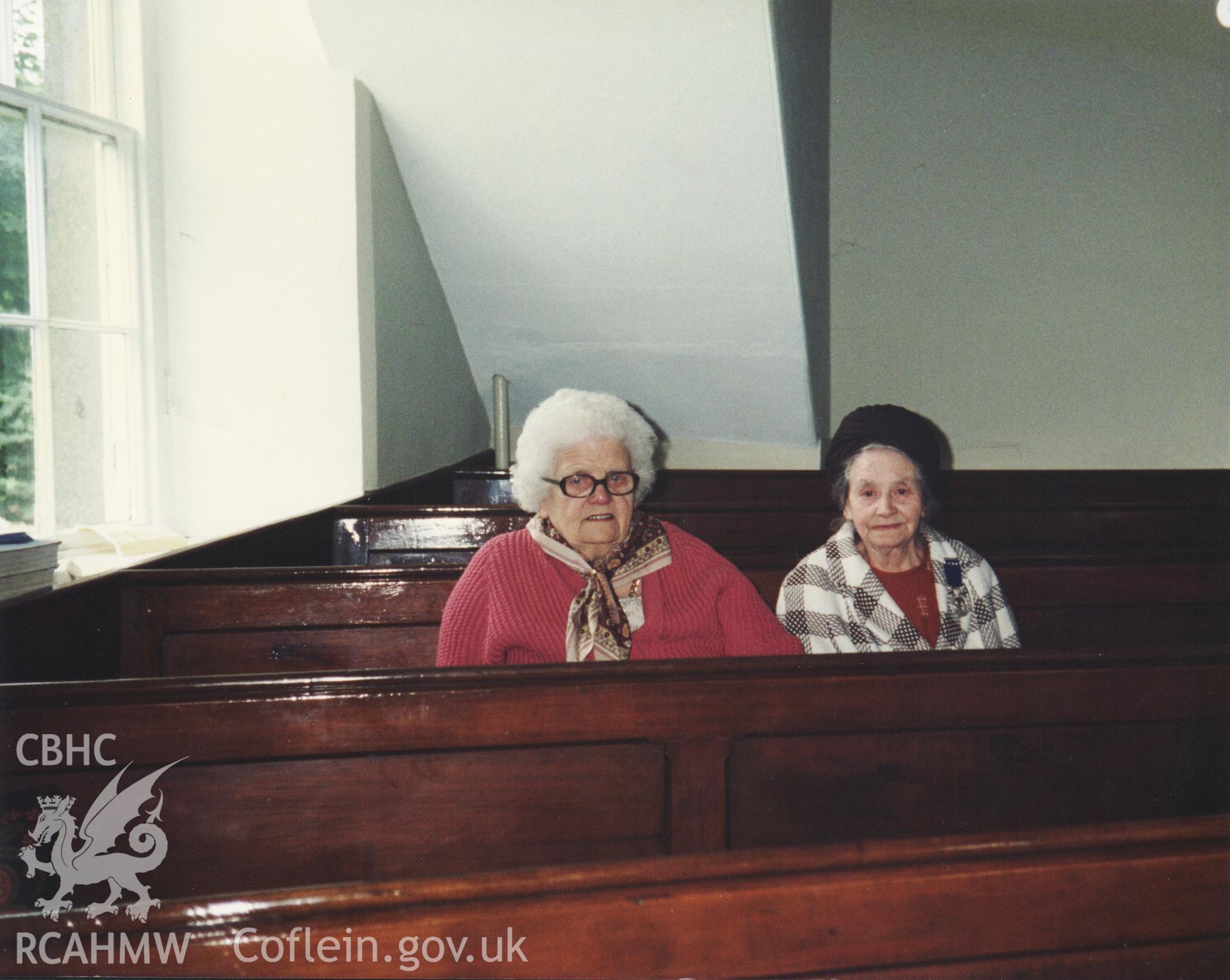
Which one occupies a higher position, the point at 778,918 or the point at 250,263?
the point at 250,263

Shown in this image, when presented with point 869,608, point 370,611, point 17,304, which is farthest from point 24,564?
point 869,608

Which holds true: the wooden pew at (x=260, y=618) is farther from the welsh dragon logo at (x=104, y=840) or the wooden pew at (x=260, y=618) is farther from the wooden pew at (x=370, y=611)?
the welsh dragon logo at (x=104, y=840)

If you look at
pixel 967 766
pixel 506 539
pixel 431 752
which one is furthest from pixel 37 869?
pixel 967 766

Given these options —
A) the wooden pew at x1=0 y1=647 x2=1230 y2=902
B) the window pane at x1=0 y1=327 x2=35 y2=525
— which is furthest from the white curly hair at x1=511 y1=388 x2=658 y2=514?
the window pane at x1=0 y1=327 x2=35 y2=525

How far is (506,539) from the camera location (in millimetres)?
1809

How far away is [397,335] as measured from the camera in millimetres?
3225

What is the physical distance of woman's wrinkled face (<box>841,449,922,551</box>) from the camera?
6.07ft

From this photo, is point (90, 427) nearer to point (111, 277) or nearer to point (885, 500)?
point (111, 277)

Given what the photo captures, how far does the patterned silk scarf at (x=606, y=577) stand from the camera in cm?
166

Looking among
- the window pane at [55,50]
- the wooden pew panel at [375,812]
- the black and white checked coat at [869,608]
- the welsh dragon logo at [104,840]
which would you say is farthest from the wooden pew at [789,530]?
the window pane at [55,50]

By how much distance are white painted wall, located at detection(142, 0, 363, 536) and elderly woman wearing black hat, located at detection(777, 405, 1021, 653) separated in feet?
5.16

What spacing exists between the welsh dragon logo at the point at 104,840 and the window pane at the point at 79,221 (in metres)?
2.00

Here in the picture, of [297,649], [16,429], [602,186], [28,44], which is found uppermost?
[28,44]

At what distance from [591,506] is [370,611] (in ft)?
1.53
